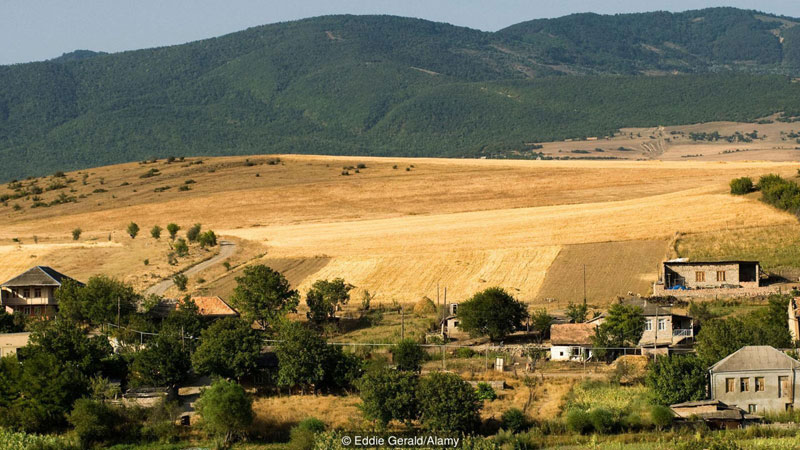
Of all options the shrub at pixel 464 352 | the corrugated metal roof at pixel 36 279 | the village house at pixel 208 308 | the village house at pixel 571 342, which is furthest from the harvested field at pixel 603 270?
the corrugated metal roof at pixel 36 279

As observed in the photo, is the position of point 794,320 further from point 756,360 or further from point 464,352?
point 464,352

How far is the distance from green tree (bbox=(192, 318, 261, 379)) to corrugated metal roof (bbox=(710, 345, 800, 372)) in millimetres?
24252

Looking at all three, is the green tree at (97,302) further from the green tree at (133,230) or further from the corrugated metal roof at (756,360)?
the corrugated metal roof at (756,360)

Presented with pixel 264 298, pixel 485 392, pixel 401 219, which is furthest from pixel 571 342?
pixel 401 219

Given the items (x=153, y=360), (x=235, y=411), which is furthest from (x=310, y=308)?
(x=235, y=411)

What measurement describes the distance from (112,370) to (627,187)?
84193mm

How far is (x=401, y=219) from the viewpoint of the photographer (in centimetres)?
12338

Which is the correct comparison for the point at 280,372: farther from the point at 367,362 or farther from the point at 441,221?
the point at 441,221

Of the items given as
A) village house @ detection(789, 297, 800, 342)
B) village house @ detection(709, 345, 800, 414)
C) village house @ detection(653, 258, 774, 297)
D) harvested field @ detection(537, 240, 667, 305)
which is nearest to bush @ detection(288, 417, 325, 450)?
village house @ detection(709, 345, 800, 414)

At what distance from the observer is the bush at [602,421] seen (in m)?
52.4

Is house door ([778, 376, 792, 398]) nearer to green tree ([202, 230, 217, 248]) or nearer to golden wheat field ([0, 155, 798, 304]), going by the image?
golden wheat field ([0, 155, 798, 304])

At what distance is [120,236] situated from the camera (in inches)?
4747

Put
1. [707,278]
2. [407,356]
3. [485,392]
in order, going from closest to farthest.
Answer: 1. [485,392]
2. [407,356]
3. [707,278]

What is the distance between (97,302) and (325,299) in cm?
1515
